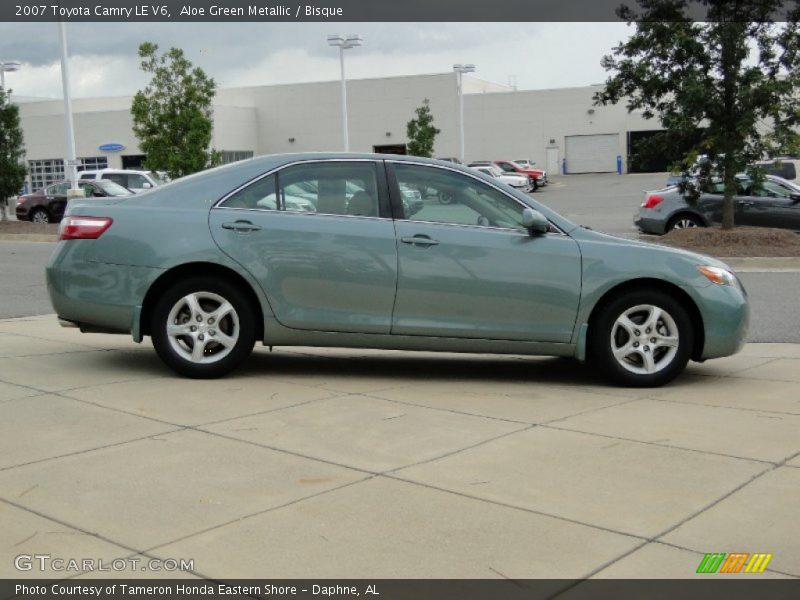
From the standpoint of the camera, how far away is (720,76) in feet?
65.0

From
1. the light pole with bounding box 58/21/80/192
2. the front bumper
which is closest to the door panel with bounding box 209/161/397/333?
the front bumper

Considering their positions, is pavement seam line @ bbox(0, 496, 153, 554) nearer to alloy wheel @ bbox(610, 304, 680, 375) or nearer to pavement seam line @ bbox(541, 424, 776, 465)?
pavement seam line @ bbox(541, 424, 776, 465)

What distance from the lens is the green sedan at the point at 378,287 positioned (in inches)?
279

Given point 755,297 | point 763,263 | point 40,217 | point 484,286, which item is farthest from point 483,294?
point 40,217

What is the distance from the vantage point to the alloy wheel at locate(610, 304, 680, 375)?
7.17 metres

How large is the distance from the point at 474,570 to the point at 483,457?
1494 millimetres

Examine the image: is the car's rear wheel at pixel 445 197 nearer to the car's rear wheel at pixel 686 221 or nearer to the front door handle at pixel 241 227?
the front door handle at pixel 241 227

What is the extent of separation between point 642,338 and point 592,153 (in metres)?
65.9

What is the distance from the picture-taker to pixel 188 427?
5.80 m

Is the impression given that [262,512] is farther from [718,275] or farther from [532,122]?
[532,122]

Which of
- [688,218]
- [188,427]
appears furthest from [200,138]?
[188,427]

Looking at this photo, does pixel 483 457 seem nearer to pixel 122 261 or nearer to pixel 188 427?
pixel 188 427

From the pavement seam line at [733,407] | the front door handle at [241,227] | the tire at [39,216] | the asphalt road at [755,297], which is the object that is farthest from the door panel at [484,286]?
the tire at [39,216]

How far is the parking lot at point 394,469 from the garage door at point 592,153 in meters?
64.6
